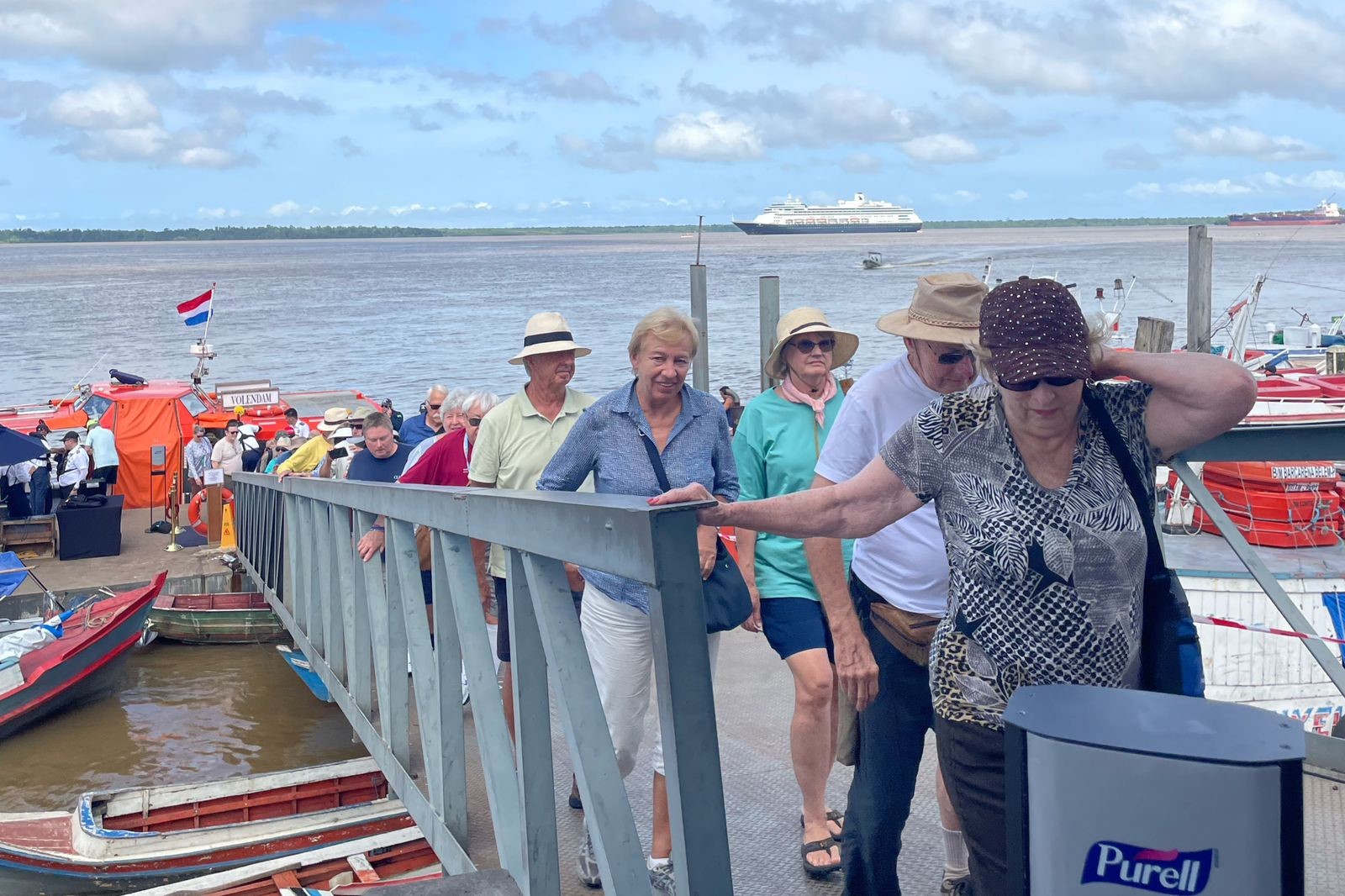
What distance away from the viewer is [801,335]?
357 centimetres

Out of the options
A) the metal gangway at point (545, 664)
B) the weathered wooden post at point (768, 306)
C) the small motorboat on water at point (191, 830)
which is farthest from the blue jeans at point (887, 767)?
the weathered wooden post at point (768, 306)

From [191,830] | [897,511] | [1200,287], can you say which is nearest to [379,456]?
[191,830]

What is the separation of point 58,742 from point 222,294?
9286cm

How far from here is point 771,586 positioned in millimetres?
3463

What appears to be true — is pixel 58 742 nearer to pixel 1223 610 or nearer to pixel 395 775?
pixel 395 775

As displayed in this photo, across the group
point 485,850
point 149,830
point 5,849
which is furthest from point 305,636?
point 485,850

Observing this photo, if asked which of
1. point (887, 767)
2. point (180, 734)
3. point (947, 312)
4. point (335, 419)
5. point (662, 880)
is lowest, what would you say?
point (180, 734)

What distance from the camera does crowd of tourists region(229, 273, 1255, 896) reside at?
192cm

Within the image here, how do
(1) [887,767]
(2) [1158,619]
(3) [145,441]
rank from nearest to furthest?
(2) [1158,619]
(1) [887,767]
(3) [145,441]

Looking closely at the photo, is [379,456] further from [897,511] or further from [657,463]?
[897,511]

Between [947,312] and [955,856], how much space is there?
1400 millimetres

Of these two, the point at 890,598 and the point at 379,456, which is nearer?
the point at 890,598

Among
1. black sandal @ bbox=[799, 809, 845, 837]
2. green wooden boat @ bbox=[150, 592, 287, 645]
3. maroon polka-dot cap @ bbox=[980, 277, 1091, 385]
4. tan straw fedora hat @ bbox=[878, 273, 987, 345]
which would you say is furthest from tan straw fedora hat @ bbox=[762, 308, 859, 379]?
green wooden boat @ bbox=[150, 592, 287, 645]

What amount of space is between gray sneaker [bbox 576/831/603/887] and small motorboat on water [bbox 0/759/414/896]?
1492 mm
